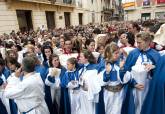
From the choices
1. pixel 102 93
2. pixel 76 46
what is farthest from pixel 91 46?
pixel 102 93

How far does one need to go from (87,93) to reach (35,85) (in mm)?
1180

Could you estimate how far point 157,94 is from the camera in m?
3.87

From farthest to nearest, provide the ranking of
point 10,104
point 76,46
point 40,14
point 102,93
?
1. point 40,14
2. point 76,46
3. point 10,104
4. point 102,93

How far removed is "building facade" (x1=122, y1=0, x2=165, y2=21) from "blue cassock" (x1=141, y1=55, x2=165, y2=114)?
41.0 m

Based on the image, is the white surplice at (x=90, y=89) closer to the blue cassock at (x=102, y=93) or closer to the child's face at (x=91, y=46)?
the blue cassock at (x=102, y=93)

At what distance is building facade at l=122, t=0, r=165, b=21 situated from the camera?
43.7 metres

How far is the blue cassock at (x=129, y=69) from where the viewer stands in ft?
12.6

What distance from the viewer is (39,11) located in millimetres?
19719

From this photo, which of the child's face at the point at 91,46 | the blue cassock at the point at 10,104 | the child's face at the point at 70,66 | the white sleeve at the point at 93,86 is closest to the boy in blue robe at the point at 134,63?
the white sleeve at the point at 93,86

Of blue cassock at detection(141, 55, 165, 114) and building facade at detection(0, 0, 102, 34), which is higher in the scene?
building facade at detection(0, 0, 102, 34)

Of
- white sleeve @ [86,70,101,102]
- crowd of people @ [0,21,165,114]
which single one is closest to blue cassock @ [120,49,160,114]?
Answer: crowd of people @ [0,21,165,114]

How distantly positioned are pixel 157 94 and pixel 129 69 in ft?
1.83

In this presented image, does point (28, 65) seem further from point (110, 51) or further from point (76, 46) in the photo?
point (76, 46)

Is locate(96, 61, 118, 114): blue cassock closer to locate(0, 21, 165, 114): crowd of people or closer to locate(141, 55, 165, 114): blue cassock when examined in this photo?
locate(0, 21, 165, 114): crowd of people
